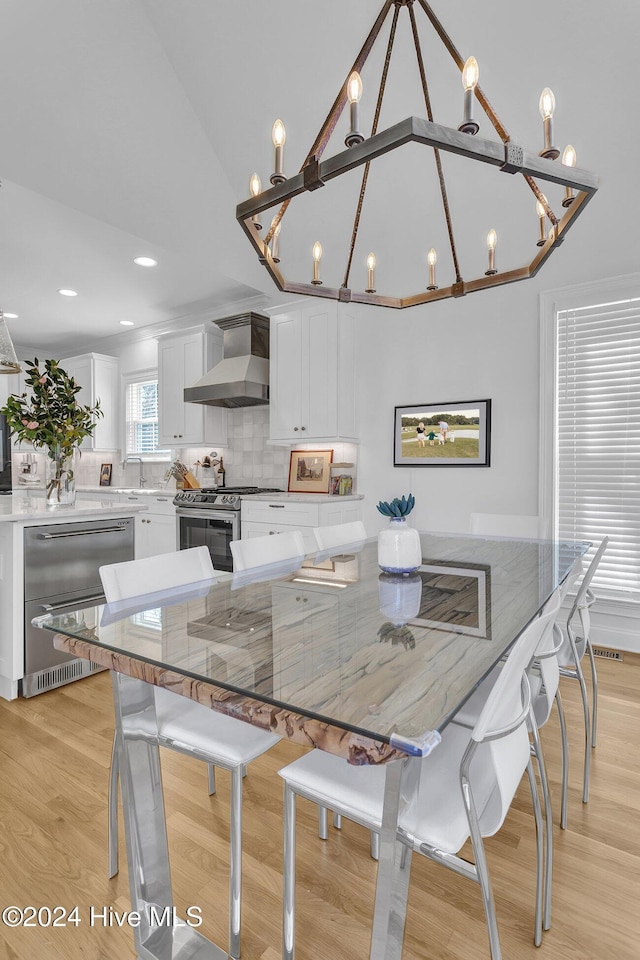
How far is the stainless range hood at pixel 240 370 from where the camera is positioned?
4629 mm

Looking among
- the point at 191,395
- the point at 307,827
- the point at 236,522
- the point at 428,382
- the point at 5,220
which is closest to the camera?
the point at 307,827

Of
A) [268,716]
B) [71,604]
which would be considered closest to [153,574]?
[268,716]

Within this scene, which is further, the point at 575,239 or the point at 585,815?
the point at 575,239

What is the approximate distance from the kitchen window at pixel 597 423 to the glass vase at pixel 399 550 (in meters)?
2.15

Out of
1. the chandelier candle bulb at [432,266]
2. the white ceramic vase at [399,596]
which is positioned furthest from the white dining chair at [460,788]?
the chandelier candle bulb at [432,266]

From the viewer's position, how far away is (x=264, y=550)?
2.08m

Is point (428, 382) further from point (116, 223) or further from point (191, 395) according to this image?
point (116, 223)

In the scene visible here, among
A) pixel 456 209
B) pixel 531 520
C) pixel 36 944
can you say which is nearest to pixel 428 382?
pixel 456 209

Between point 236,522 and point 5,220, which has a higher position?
point 5,220

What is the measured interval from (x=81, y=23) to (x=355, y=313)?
2.55 m

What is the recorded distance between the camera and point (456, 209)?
11.8 ft

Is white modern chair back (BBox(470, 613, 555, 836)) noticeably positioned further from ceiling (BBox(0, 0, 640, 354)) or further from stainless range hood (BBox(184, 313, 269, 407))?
stainless range hood (BBox(184, 313, 269, 407))

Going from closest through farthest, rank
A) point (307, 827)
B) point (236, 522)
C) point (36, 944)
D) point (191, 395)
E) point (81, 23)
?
point (36, 944) → point (307, 827) → point (81, 23) → point (236, 522) → point (191, 395)

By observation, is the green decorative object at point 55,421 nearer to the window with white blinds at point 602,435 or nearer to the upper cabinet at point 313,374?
the upper cabinet at point 313,374
